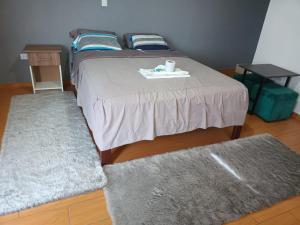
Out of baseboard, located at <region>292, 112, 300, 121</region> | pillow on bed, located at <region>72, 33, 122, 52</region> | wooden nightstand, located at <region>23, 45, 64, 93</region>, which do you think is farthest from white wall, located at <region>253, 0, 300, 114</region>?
wooden nightstand, located at <region>23, 45, 64, 93</region>

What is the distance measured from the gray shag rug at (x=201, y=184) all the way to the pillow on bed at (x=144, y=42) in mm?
1662

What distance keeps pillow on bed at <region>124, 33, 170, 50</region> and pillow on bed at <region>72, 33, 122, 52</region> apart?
0.26 m

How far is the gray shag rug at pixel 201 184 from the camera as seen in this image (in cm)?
155

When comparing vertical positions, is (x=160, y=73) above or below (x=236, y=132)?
above

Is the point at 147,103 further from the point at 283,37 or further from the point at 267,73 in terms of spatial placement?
the point at 283,37

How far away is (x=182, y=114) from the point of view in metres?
1.98

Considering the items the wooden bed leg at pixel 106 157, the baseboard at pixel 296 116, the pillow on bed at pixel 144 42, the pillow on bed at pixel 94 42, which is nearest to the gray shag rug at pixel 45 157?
the wooden bed leg at pixel 106 157

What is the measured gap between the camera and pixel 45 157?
195cm

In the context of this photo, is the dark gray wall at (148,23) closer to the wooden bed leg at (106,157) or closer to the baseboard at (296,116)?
the baseboard at (296,116)

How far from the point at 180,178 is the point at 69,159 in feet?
3.09

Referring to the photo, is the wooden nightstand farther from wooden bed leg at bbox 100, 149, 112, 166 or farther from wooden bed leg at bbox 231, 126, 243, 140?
wooden bed leg at bbox 231, 126, 243, 140

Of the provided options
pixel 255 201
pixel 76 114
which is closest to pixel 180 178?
pixel 255 201

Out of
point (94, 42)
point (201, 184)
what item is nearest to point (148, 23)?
point (94, 42)

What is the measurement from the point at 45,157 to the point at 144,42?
199 cm
